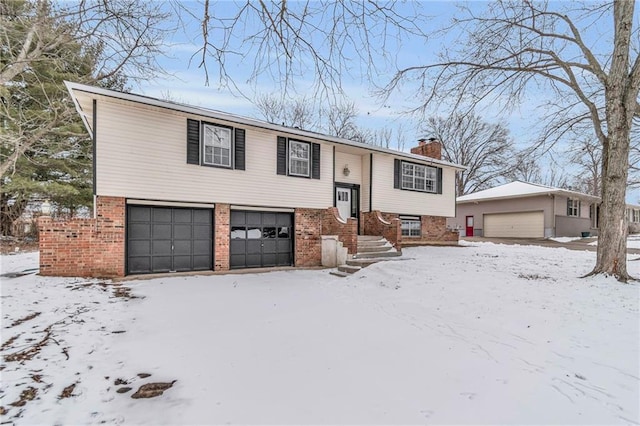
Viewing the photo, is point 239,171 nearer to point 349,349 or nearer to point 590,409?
point 349,349

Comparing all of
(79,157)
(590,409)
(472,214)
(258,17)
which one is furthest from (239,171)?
(472,214)

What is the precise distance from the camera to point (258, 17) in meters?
3.39

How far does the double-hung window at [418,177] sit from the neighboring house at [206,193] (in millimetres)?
1317

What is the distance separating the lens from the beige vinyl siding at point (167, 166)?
8492mm

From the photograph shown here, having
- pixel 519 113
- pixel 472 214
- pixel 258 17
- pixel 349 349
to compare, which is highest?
pixel 519 113

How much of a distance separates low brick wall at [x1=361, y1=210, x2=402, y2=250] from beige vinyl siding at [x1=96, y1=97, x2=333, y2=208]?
3526 millimetres

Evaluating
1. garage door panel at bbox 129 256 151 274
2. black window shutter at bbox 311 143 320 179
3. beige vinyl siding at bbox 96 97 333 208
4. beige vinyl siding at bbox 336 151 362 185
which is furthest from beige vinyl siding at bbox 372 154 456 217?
garage door panel at bbox 129 256 151 274

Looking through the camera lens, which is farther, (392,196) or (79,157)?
(79,157)

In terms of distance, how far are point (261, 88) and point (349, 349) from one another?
3311mm

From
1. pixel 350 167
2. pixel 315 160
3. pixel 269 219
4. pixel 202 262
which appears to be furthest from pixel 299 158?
pixel 202 262

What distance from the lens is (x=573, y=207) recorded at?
76.4 ft

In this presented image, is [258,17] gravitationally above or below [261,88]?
above

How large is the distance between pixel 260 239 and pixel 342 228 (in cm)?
285

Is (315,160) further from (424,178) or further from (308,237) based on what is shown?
(424,178)
